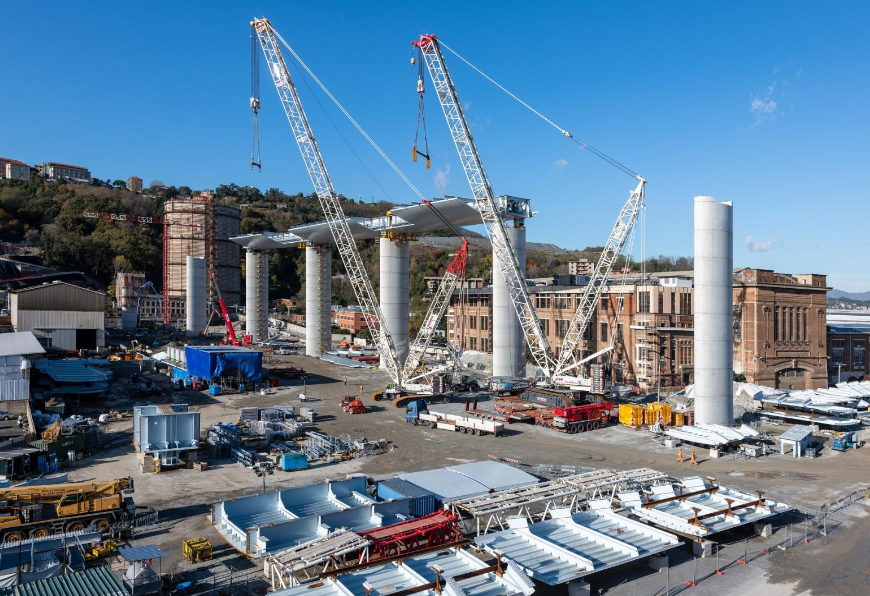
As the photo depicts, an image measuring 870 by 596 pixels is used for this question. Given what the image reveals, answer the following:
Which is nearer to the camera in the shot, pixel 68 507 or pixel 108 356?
pixel 68 507

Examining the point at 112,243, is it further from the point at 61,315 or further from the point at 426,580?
the point at 426,580

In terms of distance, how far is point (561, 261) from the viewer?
179m

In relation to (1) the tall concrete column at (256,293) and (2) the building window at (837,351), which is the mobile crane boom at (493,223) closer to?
(2) the building window at (837,351)

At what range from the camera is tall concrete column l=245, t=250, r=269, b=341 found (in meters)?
112

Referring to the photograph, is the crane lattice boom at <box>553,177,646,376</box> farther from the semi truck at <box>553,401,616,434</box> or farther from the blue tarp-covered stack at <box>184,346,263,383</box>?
the blue tarp-covered stack at <box>184,346,263,383</box>

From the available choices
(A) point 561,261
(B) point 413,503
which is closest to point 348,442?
(B) point 413,503

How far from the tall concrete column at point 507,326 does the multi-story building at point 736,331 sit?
705 centimetres

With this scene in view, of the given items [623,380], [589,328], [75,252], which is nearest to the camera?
[623,380]

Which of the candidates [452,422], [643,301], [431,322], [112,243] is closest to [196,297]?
[112,243]

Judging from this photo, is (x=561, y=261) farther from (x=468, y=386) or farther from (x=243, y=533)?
(x=243, y=533)

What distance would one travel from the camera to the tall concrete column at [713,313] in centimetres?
4078

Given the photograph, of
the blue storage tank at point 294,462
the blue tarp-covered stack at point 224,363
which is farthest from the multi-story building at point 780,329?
the blue tarp-covered stack at point 224,363

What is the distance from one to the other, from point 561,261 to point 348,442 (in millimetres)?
147835

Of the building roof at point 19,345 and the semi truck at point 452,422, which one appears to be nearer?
the semi truck at point 452,422
